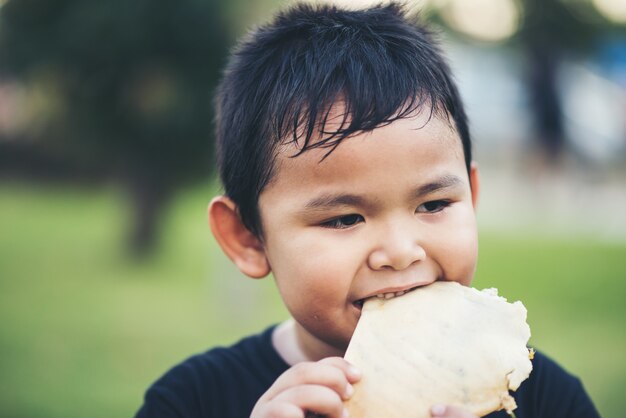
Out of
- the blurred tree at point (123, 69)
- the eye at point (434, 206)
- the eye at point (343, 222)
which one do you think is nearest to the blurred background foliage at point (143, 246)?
the blurred tree at point (123, 69)

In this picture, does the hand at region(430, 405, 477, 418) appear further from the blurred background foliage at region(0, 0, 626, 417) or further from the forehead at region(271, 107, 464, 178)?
the blurred background foliage at region(0, 0, 626, 417)

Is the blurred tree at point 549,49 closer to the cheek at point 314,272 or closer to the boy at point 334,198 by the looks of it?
the boy at point 334,198

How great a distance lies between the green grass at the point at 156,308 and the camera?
386 centimetres

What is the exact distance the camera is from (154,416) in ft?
5.56

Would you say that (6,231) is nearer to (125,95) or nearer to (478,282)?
(125,95)

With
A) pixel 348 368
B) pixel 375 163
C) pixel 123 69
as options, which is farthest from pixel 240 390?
pixel 123 69

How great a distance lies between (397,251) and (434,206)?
19cm

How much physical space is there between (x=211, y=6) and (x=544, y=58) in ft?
35.9

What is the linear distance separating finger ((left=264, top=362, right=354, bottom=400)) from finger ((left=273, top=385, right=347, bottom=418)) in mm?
12

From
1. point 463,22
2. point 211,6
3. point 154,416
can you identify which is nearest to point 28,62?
point 211,6

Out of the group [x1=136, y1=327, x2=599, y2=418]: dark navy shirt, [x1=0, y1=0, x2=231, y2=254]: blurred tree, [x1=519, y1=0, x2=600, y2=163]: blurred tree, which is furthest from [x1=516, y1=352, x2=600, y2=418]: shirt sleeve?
[x1=519, y1=0, x2=600, y2=163]: blurred tree

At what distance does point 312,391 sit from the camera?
127 cm

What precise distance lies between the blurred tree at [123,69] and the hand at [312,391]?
5.42 meters

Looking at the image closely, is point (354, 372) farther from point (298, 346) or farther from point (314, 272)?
point (298, 346)
